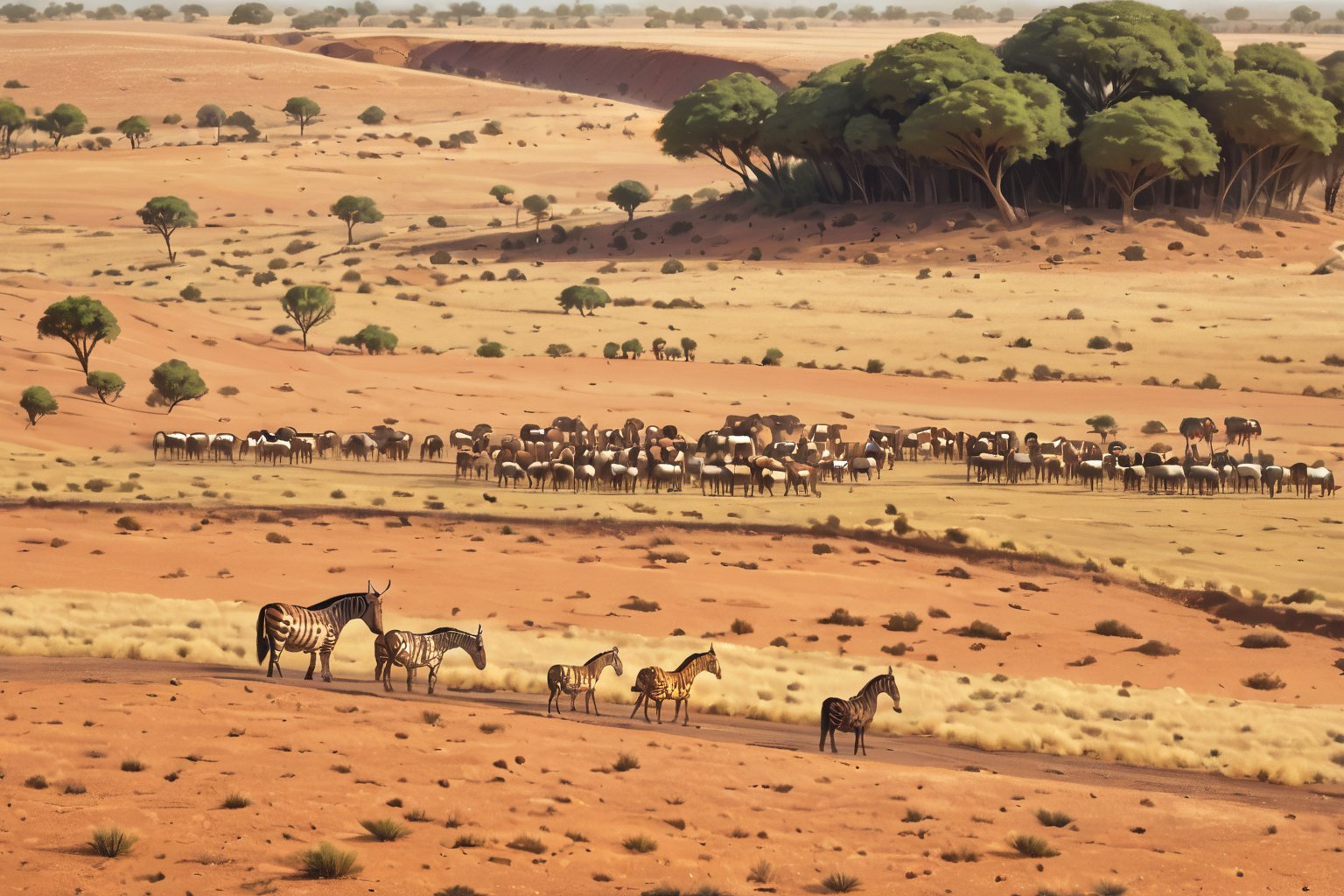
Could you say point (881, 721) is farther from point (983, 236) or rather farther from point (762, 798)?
point (983, 236)

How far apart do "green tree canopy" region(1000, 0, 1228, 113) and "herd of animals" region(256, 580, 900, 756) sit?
93.0 metres

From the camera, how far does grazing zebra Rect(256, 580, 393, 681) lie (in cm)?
2412

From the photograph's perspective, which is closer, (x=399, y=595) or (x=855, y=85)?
(x=399, y=595)

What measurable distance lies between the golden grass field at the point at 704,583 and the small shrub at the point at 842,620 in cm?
56

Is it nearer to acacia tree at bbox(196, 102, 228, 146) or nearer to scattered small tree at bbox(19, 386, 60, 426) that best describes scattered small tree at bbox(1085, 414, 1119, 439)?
scattered small tree at bbox(19, 386, 60, 426)

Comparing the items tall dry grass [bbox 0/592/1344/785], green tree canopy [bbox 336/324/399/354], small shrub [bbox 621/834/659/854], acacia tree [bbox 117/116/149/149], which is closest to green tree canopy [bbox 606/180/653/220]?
green tree canopy [bbox 336/324/399/354]

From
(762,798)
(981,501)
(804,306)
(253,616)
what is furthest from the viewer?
(804,306)

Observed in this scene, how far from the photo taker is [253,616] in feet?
107

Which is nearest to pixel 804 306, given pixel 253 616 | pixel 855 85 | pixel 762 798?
pixel 855 85

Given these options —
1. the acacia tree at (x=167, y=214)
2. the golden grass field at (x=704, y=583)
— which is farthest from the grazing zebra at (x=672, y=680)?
the acacia tree at (x=167, y=214)

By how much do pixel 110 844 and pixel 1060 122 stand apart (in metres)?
98.1

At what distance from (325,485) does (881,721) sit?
94.4 ft

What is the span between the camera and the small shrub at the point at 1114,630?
37125 mm

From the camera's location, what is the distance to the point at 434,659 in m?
25.5
